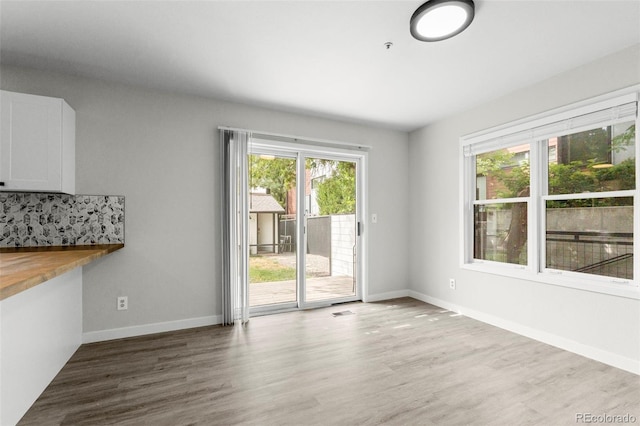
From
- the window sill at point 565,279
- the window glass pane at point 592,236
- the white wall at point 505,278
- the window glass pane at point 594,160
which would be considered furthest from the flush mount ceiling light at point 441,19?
the window sill at point 565,279

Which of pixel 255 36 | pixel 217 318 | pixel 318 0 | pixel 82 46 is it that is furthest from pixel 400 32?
pixel 217 318

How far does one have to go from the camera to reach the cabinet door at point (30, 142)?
2473mm

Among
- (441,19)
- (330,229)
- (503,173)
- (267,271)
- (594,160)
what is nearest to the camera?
(441,19)

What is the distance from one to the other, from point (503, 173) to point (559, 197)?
666 millimetres

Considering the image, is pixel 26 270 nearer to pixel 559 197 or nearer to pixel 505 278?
pixel 505 278

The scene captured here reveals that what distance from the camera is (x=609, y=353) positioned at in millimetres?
2590

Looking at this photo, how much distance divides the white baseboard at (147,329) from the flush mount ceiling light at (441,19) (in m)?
3.36

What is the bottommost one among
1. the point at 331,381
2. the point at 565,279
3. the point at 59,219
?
the point at 331,381

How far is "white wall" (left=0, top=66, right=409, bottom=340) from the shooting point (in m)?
3.03

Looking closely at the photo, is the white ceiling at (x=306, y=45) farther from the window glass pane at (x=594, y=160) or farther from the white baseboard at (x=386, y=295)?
the white baseboard at (x=386, y=295)

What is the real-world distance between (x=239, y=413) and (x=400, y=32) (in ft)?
9.21

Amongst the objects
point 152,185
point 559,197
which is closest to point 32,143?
point 152,185

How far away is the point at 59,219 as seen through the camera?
292cm

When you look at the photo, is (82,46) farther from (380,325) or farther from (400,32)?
(380,325)
